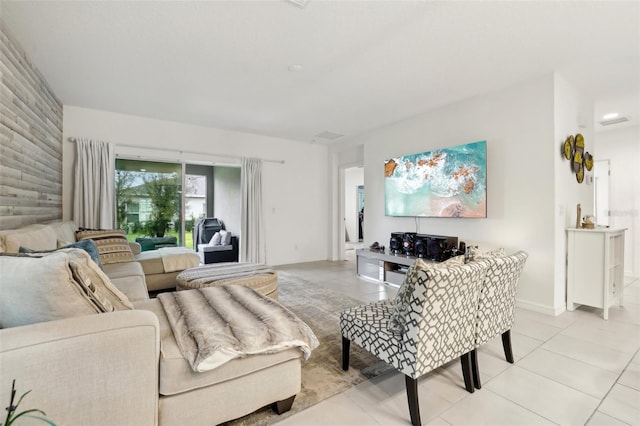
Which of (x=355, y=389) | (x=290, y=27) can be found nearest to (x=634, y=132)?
(x=290, y=27)

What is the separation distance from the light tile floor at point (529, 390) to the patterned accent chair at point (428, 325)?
0.57ft

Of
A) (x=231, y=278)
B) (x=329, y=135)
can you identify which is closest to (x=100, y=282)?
(x=231, y=278)

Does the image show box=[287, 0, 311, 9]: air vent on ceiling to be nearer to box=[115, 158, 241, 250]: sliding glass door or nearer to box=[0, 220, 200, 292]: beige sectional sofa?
box=[0, 220, 200, 292]: beige sectional sofa

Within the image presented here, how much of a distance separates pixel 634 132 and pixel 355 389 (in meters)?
5.86

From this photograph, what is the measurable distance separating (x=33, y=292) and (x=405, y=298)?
1.61 metres

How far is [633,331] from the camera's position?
260cm

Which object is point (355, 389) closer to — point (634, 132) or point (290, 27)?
point (290, 27)

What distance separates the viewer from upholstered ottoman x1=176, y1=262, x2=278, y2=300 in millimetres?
2752

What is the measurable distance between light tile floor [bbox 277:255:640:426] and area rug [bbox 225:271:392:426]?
0.21ft

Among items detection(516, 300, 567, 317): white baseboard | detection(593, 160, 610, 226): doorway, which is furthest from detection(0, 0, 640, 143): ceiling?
detection(516, 300, 567, 317): white baseboard

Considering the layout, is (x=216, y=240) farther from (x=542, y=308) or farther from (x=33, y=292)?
(x=542, y=308)

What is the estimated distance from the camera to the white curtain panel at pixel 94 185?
13.1 ft

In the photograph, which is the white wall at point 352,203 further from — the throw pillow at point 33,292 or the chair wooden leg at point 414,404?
the throw pillow at point 33,292

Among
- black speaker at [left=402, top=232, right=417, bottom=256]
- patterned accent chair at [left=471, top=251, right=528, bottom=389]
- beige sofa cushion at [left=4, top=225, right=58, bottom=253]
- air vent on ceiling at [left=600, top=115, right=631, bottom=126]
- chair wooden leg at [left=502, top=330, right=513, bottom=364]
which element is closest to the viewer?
patterned accent chair at [left=471, top=251, right=528, bottom=389]
